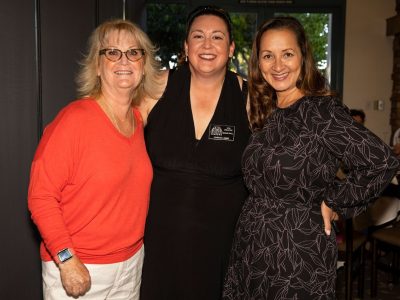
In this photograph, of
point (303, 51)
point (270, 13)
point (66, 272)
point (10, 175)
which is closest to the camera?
point (66, 272)

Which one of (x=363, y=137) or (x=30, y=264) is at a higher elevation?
(x=363, y=137)

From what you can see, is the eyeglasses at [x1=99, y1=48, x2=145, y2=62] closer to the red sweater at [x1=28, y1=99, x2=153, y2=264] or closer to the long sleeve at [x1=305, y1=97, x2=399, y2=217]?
the red sweater at [x1=28, y1=99, x2=153, y2=264]

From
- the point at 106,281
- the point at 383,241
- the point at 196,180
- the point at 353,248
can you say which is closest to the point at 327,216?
the point at 196,180

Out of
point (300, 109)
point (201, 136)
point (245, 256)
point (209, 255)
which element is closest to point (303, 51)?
point (300, 109)

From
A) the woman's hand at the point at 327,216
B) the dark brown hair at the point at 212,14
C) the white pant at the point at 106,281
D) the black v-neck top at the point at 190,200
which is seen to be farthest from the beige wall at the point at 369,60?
the white pant at the point at 106,281

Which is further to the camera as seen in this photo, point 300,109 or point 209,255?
point 209,255

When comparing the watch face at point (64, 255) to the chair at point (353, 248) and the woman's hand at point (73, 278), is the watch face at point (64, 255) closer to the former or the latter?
the woman's hand at point (73, 278)

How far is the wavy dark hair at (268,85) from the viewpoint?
2.02 m

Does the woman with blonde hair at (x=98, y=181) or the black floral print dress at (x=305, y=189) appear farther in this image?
the black floral print dress at (x=305, y=189)

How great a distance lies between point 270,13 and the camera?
6891mm

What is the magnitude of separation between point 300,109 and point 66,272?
1148mm

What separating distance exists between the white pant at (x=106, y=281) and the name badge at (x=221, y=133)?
719 mm

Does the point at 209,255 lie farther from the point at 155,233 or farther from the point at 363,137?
the point at 363,137

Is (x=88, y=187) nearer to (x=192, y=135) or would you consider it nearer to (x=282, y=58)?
(x=192, y=135)
